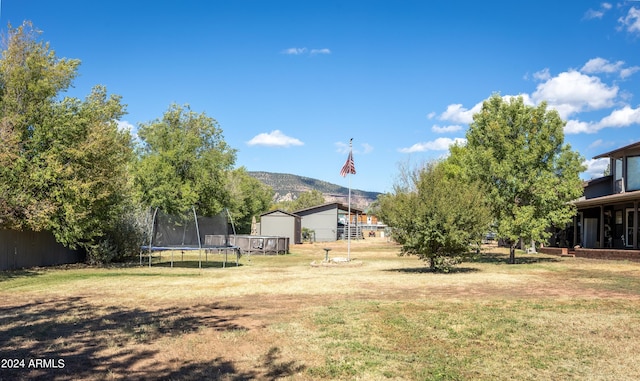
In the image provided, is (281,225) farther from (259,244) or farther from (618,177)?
(618,177)

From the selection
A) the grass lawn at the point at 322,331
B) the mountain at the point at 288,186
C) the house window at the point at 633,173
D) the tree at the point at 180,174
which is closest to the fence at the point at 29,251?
the grass lawn at the point at 322,331

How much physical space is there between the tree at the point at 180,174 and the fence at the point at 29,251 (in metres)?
10.7

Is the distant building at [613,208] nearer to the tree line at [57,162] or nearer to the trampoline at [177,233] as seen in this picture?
the trampoline at [177,233]

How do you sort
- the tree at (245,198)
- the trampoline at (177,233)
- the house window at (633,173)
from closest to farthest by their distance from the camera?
the trampoline at (177,233)
the house window at (633,173)
the tree at (245,198)

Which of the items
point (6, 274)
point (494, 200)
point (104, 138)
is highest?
point (104, 138)

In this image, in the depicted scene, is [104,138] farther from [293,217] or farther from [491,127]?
[293,217]

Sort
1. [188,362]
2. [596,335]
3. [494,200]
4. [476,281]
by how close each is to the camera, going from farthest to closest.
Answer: [494,200] → [476,281] → [596,335] → [188,362]

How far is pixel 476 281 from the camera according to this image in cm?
1659

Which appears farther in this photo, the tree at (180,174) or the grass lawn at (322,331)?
the tree at (180,174)

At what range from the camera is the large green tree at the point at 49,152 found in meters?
19.7

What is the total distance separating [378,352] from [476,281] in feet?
34.2

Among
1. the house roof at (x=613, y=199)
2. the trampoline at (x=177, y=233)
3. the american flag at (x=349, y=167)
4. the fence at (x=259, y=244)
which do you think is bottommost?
the fence at (x=259, y=244)

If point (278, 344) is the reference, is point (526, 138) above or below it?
above

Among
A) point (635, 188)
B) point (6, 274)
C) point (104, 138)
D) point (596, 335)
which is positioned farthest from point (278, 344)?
point (635, 188)
